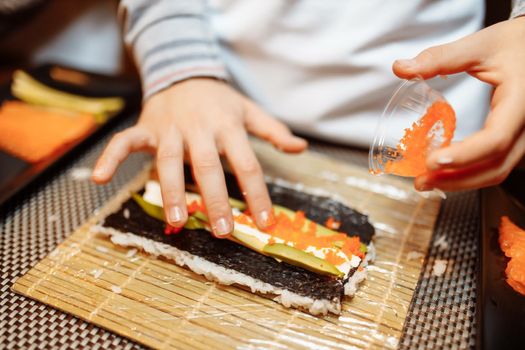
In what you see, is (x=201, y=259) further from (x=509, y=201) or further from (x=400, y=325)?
(x=509, y=201)

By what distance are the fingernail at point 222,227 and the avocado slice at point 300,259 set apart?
0.34ft

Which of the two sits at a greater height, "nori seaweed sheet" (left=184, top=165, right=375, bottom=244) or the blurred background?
the blurred background

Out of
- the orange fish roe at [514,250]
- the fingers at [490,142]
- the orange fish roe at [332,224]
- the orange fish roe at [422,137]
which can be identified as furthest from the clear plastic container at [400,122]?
the orange fish roe at [514,250]

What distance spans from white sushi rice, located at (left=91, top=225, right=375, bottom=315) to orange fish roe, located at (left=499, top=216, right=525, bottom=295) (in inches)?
12.7

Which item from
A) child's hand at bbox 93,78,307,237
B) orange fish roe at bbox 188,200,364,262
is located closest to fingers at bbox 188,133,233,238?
child's hand at bbox 93,78,307,237

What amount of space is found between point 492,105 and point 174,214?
79 centimetres

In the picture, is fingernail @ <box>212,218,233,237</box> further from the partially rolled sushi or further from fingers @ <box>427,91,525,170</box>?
fingers @ <box>427,91,525,170</box>

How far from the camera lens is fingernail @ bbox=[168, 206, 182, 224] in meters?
1.17

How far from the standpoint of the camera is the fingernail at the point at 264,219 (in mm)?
1239

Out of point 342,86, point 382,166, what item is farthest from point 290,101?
point 382,166

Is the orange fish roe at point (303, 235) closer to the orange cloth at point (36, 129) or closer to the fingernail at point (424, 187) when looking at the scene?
the fingernail at point (424, 187)

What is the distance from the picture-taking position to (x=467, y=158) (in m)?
0.90

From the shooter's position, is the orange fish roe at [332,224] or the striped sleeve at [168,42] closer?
the orange fish roe at [332,224]

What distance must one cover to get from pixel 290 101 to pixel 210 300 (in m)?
0.88
